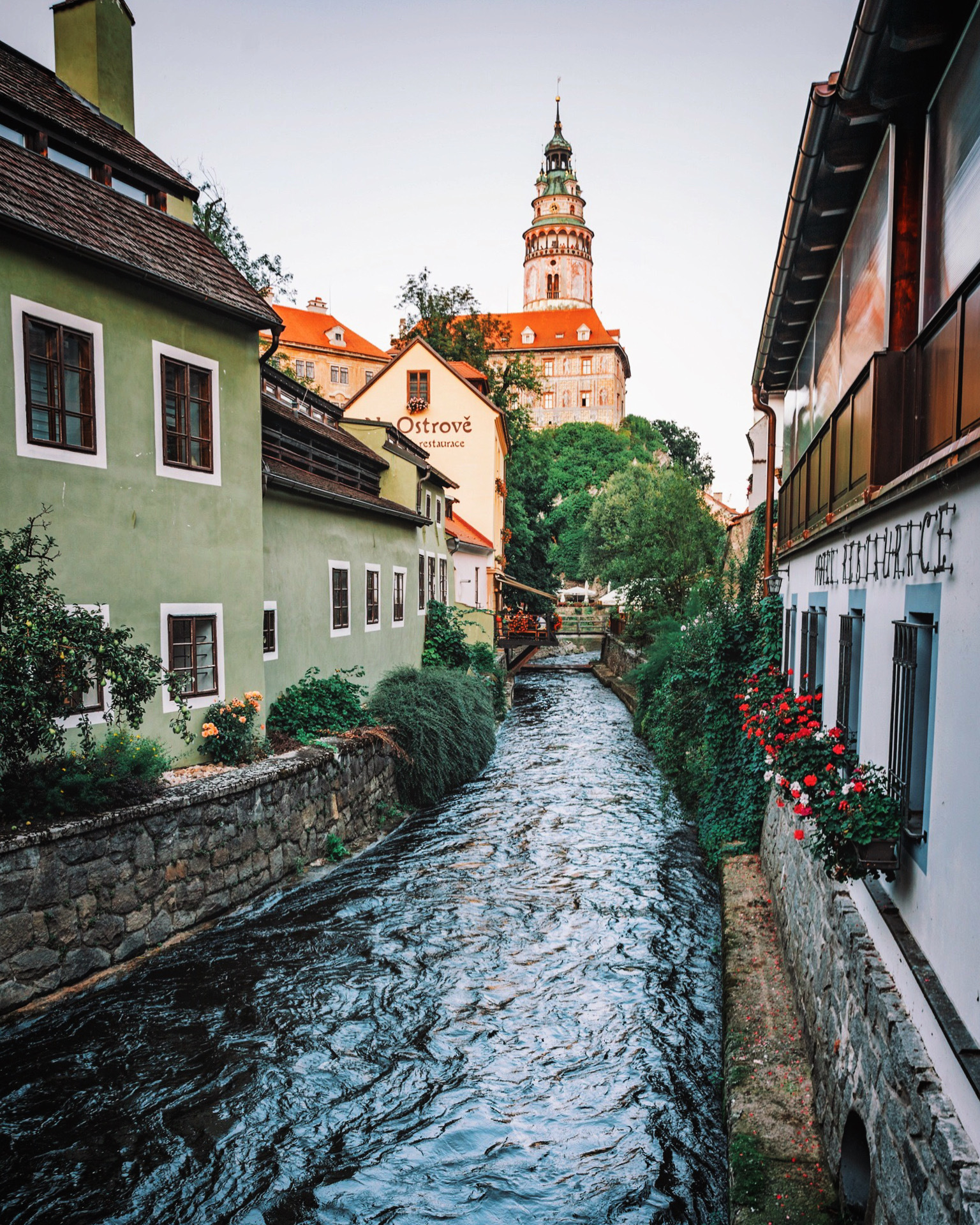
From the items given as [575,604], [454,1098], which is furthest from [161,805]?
[575,604]

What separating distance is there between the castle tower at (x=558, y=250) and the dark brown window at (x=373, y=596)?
85.2 metres

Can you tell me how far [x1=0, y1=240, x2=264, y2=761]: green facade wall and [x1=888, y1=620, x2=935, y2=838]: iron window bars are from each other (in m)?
7.73

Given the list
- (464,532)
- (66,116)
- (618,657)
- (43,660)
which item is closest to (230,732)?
(43,660)

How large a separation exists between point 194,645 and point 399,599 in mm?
8836

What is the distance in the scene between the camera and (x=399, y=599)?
63.4 ft

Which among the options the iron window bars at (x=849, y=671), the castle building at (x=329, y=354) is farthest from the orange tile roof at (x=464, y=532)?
the castle building at (x=329, y=354)

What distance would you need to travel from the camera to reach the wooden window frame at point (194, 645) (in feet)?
33.7

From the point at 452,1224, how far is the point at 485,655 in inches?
727

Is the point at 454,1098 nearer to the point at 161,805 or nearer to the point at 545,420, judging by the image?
the point at 161,805

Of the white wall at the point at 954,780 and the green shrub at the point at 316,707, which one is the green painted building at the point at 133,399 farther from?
the white wall at the point at 954,780

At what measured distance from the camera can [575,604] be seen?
54.0 metres

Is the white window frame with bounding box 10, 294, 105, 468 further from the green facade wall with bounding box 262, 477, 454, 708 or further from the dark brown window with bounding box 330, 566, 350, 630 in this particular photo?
the dark brown window with bounding box 330, 566, 350, 630

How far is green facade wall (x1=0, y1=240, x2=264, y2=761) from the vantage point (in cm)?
847

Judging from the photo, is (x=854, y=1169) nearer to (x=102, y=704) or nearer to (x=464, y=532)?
(x=102, y=704)
